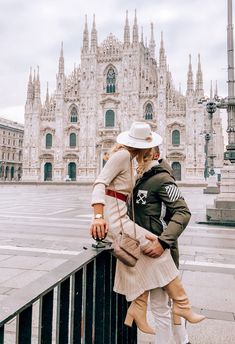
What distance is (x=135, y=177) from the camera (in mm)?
2348

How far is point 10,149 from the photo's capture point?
65.8 metres

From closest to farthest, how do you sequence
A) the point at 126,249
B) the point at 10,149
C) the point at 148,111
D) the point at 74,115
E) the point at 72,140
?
the point at 126,249 < the point at 148,111 < the point at 72,140 < the point at 74,115 < the point at 10,149

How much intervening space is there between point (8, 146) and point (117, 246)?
66.8m

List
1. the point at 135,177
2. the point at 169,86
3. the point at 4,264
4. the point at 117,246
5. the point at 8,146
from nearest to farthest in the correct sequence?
the point at 117,246 → the point at 135,177 → the point at 4,264 → the point at 169,86 → the point at 8,146

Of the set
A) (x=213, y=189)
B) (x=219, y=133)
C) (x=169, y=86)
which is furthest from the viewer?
(x=219, y=133)

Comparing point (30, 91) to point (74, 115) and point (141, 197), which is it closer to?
point (74, 115)

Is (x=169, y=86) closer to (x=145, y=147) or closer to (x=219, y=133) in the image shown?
(x=219, y=133)

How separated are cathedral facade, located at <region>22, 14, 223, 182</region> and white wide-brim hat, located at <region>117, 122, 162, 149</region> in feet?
135

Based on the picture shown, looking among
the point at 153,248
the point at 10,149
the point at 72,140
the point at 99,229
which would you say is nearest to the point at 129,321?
the point at 153,248

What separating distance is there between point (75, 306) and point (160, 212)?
0.84 metres

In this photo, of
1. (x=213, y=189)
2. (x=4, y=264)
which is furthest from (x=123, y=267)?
(x=213, y=189)

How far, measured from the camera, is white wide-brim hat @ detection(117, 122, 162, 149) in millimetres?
2275

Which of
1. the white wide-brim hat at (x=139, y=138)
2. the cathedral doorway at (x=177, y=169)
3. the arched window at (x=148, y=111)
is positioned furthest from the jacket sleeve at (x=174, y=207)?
the arched window at (x=148, y=111)

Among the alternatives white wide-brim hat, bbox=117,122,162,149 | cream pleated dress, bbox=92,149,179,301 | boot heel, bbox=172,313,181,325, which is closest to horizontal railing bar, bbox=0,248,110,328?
cream pleated dress, bbox=92,149,179,301
